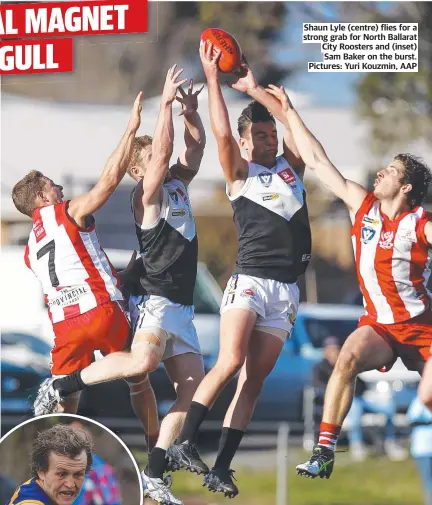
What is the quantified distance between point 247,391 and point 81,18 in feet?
10.4

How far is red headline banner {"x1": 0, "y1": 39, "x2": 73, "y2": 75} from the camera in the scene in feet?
28.3

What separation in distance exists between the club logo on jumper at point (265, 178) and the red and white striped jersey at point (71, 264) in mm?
1122

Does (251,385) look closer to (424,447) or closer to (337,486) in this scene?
(424,447)

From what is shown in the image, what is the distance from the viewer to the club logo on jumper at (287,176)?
23.6ft

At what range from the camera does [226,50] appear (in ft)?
23.1

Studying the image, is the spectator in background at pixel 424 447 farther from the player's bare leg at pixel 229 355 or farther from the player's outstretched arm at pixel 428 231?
the player's bare leg at pixel 229 355

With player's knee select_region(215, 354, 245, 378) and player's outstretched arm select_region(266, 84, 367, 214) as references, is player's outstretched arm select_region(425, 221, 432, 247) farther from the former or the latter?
player's knee select_region(215, 354, 245, 378)

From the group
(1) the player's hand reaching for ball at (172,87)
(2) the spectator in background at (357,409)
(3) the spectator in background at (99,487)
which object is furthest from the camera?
(2) the spectator in background at (357,409)

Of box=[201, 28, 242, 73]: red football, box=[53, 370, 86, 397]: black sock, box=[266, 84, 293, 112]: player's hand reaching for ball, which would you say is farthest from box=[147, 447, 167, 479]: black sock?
box=[201, 28, 242, 73]: red football

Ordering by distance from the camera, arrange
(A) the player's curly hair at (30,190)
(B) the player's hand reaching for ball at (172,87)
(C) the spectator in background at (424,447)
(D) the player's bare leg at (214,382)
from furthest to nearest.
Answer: (C) the spectator in background at (424,447) < (A) the player's curly hair at (30,190) < (B) the player's hand reaching for ball at (172,87) < (D) the player's bare leg at (214,382)

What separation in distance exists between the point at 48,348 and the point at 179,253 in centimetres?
266

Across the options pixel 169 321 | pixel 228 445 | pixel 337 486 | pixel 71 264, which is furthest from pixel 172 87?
pixel 337 486

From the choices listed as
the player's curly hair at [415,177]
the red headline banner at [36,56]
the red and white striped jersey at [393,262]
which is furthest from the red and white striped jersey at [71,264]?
the player's curly hair at [415,177]

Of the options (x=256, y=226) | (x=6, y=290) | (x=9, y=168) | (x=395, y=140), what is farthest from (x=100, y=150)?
(x=256, y=226)
